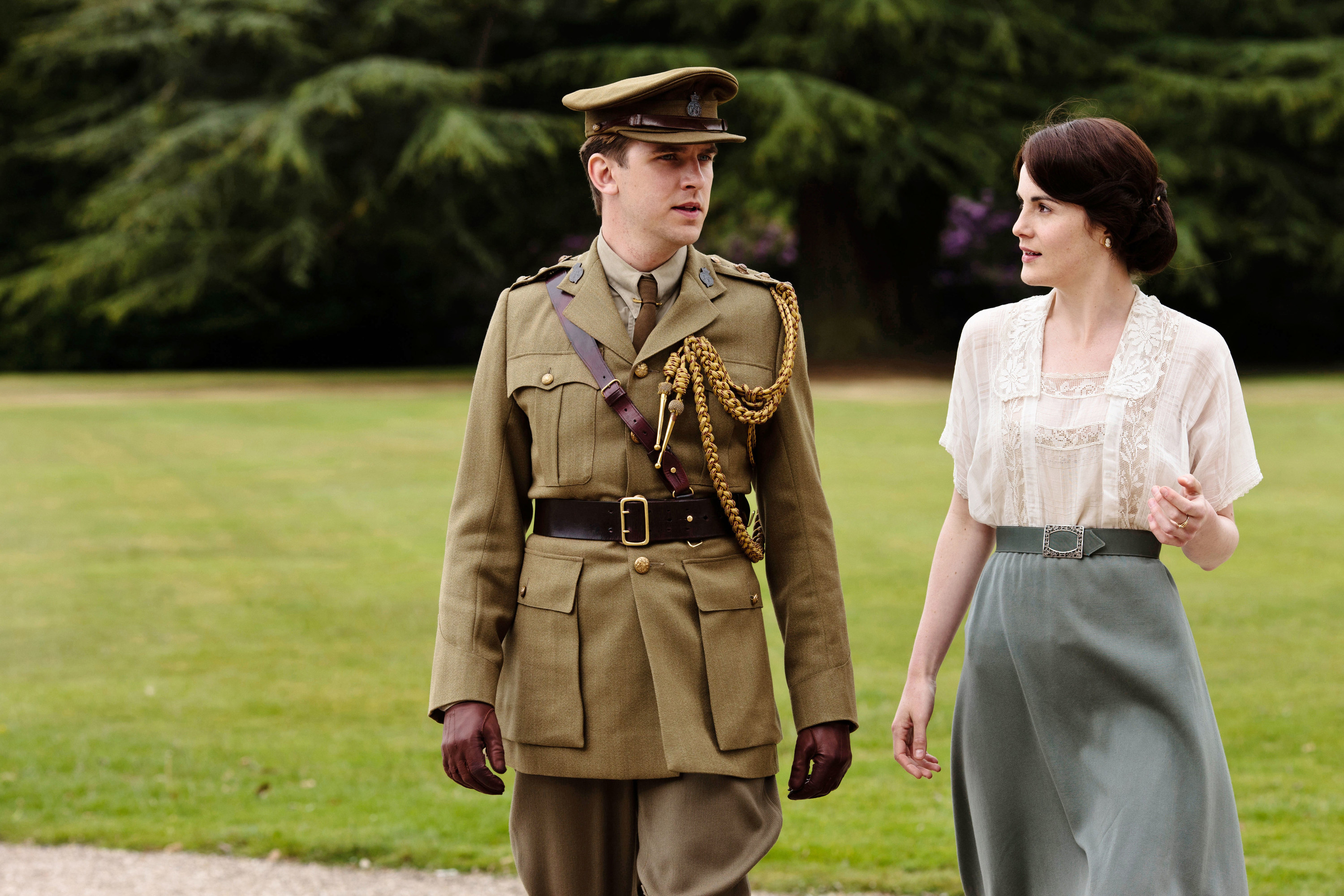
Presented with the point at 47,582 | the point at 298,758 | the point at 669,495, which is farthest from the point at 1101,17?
the point at 669,495

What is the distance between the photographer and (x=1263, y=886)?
4.51 meters

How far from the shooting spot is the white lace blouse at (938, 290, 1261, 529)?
271 cm

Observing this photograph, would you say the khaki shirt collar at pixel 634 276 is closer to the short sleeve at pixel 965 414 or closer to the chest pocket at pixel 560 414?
the chest pocket at pixel 560 414

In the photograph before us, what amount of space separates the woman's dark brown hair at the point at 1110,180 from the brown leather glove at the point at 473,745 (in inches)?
55.1

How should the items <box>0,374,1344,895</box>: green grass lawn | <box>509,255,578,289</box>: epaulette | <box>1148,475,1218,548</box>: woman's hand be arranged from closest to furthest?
1. <box>1148,475,1218,548</box>: woman's hand
2. <box>509,255,578,289</box>: epaulette
3. <box>0,374,1344,895</box>: green grass lawn

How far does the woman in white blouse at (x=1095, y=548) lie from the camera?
2604mm

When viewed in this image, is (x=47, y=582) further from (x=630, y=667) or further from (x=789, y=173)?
(x=789, y=173)

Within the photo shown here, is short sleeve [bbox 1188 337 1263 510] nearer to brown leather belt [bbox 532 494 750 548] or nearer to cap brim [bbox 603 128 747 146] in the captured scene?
brown leather belt [bbox 532 494 750 548]

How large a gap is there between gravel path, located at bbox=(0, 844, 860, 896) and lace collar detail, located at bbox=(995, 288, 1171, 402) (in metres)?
2.20

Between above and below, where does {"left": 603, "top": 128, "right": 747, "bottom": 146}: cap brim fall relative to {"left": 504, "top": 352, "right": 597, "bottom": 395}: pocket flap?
above

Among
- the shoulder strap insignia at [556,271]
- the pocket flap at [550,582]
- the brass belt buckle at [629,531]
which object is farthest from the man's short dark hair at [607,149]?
the pocket flap at [550,582]

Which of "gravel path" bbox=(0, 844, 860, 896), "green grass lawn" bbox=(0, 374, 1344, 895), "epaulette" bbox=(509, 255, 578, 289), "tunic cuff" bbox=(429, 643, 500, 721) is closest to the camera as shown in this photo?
"tunic cuff" bbox=(429, 643, 500, 721)

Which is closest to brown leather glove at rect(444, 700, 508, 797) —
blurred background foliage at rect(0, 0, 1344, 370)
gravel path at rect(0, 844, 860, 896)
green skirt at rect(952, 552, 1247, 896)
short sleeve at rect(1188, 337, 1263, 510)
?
green skirt at rect(952, 552, 1247, 896)

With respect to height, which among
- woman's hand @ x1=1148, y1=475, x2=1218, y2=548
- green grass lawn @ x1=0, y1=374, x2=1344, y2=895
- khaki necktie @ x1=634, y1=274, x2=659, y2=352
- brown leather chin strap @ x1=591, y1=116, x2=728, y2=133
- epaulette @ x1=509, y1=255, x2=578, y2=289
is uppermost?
brown leather chin strap @ x1=591, y1=116, x2=728, y2=133
